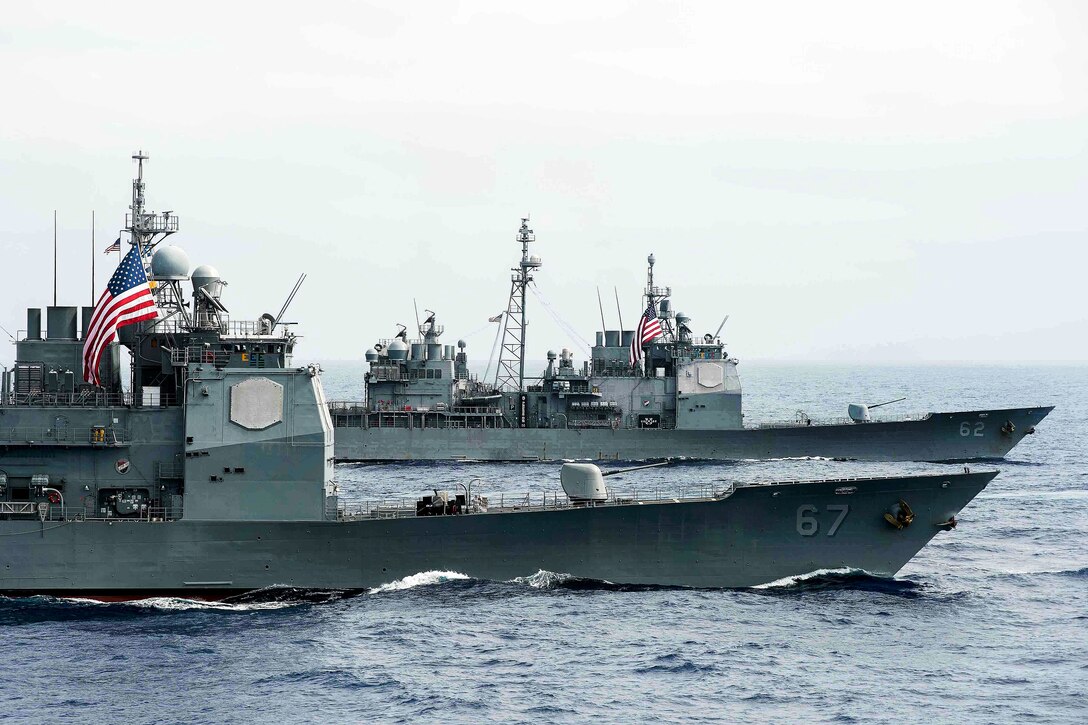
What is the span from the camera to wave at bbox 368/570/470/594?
1072 inches

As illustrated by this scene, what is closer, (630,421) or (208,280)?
(208,280)

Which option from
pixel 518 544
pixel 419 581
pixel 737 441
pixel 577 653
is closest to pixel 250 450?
pixel 419 581

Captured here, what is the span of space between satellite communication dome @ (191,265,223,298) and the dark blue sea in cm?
695

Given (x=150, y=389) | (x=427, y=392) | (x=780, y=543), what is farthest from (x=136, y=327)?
(x=427, y=392)

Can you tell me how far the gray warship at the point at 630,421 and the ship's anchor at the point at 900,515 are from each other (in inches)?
1075

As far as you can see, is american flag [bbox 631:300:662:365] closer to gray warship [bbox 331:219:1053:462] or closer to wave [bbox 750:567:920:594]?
gray warship [bbox 331:219:1053:462]

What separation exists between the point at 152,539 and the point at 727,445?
3304 cm

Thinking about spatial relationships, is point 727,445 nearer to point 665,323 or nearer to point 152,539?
point 665,323

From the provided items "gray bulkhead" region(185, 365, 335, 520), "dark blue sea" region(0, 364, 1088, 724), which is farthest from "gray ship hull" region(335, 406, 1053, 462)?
"gray bulkhead" region(185, 365, 335, 520)

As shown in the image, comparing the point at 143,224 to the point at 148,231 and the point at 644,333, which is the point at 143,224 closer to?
the point at 148,231

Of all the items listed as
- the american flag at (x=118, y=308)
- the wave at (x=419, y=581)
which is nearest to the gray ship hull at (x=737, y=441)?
the wave at (x=419, y=581)

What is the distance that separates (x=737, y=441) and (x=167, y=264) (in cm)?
3258

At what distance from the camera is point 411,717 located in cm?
2011

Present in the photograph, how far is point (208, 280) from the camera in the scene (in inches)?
1105
